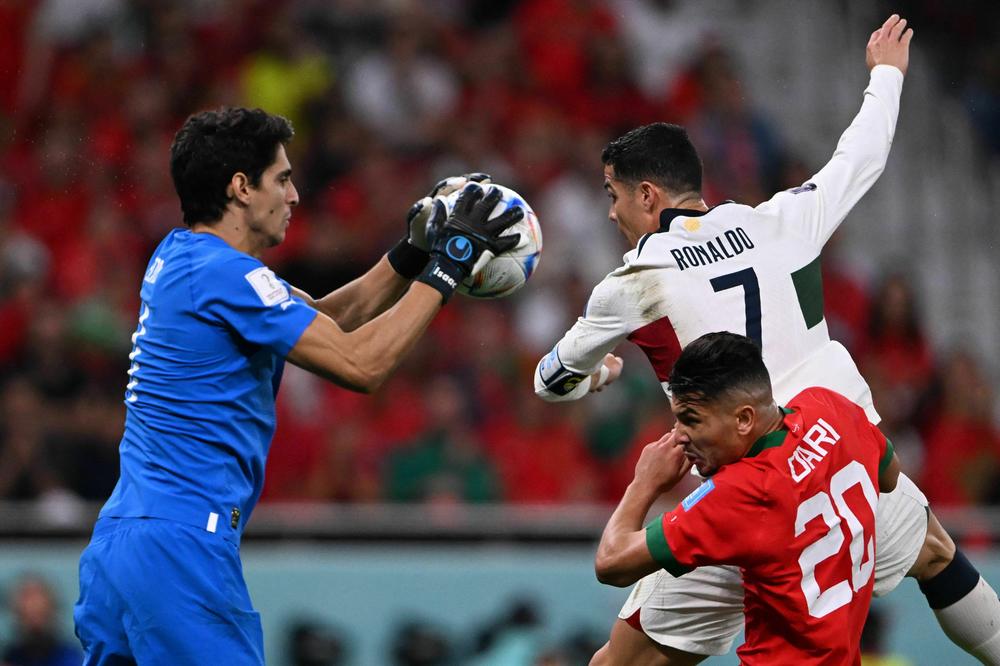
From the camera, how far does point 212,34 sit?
40.9 ft

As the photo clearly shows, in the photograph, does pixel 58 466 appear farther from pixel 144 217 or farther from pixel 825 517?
pixel 825 517

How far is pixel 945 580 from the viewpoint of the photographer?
17.8ft

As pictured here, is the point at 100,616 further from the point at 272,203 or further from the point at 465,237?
the point at 465,237

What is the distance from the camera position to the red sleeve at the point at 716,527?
4.37 metres

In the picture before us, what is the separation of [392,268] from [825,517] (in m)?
1.97

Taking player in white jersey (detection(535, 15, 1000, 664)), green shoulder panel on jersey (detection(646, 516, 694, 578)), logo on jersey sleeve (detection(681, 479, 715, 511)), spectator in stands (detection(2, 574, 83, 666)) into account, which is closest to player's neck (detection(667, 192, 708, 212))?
player in white jersey (detection(535, 15, 1000, 664))

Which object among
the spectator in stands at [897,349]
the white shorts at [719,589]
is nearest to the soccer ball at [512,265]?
the white shorts at [719,589]

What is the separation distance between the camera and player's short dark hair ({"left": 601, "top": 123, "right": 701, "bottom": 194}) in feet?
16.9

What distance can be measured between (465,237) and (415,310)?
13.4 inches

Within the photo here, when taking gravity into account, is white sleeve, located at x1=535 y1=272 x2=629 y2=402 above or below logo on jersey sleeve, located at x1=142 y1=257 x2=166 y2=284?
below

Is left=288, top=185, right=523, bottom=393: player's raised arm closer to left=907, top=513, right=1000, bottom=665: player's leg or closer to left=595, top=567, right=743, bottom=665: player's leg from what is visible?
left=595, top=567, right=743, bottom=665: player's leg

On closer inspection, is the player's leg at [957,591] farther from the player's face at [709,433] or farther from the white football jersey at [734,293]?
the player's face at [709,433]

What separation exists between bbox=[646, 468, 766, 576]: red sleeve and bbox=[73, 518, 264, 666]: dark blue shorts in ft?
4.12

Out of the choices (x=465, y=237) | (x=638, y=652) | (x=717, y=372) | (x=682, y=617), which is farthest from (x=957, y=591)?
(x=465, y=237)
